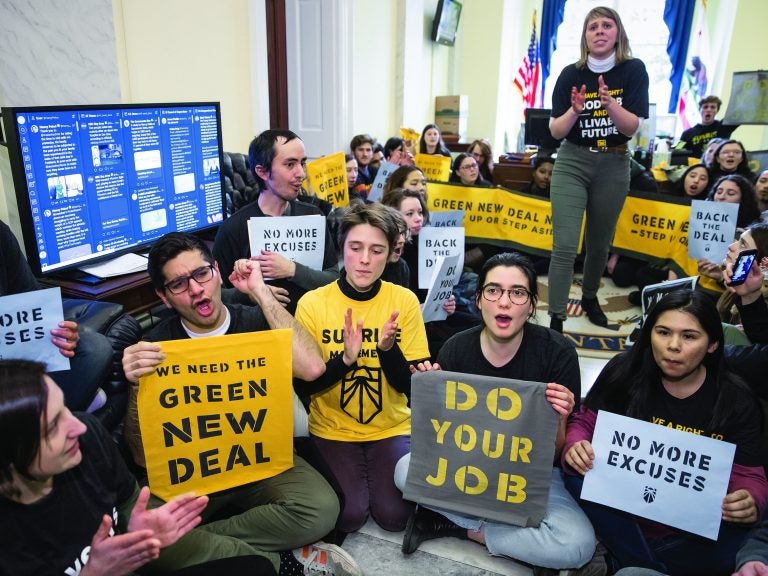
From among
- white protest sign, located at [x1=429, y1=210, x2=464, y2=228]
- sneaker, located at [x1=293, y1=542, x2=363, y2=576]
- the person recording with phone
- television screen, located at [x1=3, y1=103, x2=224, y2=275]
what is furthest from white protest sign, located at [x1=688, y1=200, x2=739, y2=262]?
television screen, located at [x1=3, y1=103, x2=224, y2=275]

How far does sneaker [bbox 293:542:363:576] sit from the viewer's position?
1.82 meters

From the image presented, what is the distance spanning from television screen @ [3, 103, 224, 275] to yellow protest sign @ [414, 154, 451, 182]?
8.09ft

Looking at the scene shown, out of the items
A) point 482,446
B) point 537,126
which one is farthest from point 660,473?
point 537,126

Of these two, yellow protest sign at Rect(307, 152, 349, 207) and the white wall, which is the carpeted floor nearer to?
yellow protest sign at Rect(307, 152, 349, 207)

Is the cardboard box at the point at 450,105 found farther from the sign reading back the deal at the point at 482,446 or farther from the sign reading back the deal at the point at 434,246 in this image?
the sign reading back the deal at the point at 482,446

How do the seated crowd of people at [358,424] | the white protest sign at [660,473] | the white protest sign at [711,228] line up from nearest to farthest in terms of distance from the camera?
1. the seated crowd of people at [358,424]
2. the white protest sign at [660,473]
3. the white protest sign at [711,228]

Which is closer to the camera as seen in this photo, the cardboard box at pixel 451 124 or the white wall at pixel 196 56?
the white wall at pixel 196 56

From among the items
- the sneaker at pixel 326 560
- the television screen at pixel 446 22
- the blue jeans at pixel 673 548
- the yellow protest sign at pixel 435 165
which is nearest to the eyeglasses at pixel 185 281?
the sneaker at pixel 326 560

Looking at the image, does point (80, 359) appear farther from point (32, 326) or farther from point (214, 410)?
point (214, 410)

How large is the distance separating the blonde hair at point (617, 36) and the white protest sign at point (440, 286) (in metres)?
1.42

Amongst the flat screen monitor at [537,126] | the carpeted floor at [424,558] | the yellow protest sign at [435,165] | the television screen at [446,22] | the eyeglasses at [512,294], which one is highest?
the television screen at [446,22]

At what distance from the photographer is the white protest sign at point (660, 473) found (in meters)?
1.62

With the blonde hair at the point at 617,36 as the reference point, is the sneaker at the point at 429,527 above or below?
below

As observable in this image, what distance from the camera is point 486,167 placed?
6.08 m
